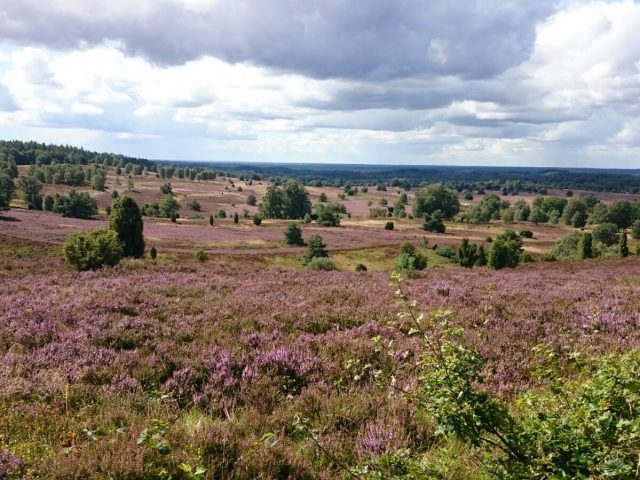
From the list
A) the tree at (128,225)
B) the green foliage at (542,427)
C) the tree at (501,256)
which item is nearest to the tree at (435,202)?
the tree at (501,256)

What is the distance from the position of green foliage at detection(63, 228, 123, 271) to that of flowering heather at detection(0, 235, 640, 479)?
38.5 feet

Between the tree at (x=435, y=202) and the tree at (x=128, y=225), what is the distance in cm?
12941

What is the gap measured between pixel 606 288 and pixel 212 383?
14.6 meters

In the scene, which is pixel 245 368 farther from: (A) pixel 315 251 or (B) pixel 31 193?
(B) pixel 31 193

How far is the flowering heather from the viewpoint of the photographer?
4441mm

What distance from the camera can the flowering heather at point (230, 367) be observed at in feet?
14.6

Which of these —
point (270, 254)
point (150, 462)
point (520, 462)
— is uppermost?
point (520, 462)

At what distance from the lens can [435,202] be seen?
173 meters

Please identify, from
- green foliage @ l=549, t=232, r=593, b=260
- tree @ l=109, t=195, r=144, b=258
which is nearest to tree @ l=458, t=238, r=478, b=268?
green foliage @ l=549, t=232, r=593, b=260

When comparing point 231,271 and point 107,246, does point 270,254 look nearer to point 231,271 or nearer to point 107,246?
point 107,246

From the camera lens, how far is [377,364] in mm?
7465

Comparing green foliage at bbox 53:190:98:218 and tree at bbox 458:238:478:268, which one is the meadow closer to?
tree at bbox 458:238:478:268

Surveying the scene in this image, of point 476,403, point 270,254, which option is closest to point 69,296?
point 476,403

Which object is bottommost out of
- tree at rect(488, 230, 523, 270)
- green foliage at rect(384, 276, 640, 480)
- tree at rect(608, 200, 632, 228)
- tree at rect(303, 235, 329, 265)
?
tree at rect(303, 235, 329, 265)
